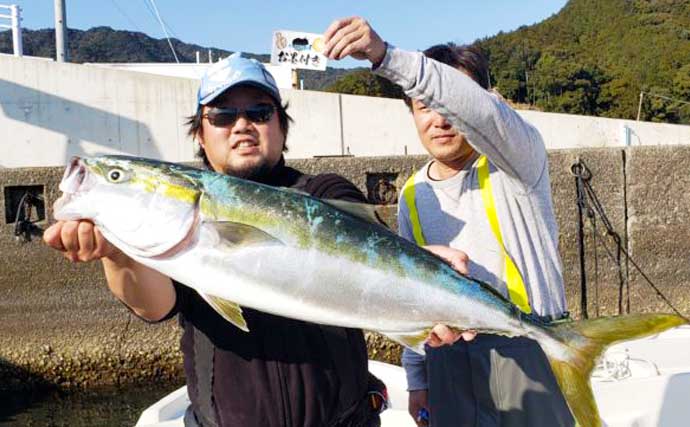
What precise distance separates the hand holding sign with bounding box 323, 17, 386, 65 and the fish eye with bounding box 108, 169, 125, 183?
0.90 metres

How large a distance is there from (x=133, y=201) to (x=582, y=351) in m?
1.84

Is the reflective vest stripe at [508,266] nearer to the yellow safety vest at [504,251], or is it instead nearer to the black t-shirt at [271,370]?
the yellow safety vest at [504,251]

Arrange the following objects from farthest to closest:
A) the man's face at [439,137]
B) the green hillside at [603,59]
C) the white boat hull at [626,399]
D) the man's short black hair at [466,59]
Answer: the green hillside at [603,59] → the white boat hull at [626,399] → the man's short black hair at [466,59] → the man's face at [439,137]

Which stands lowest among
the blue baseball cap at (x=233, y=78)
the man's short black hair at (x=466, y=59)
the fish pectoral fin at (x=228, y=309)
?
the fish pectoral fin at (x=228, y=309)

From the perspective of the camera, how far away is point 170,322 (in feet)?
27.0

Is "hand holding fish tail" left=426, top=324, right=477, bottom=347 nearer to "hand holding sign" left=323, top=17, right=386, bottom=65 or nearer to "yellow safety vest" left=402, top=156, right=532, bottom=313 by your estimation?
"yellow safety vest" left=402, top=156, right=532, bottom=313

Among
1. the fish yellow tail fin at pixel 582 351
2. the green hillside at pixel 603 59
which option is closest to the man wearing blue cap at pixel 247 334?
the fish yellow tail fin at pixel 582 351

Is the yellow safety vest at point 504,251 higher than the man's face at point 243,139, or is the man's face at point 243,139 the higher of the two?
the man's face at point 243,139

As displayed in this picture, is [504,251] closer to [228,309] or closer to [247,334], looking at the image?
[247,334]

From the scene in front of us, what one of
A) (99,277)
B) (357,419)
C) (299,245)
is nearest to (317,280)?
(299,245)

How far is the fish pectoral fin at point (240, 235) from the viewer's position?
230 centimetres

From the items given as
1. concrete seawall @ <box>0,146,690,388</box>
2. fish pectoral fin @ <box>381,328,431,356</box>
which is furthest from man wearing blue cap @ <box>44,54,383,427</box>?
concrete seawall @ <box>0,146,690,388</box>

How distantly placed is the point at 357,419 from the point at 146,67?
19.7 m

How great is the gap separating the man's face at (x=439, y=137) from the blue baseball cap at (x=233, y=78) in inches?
27.0
